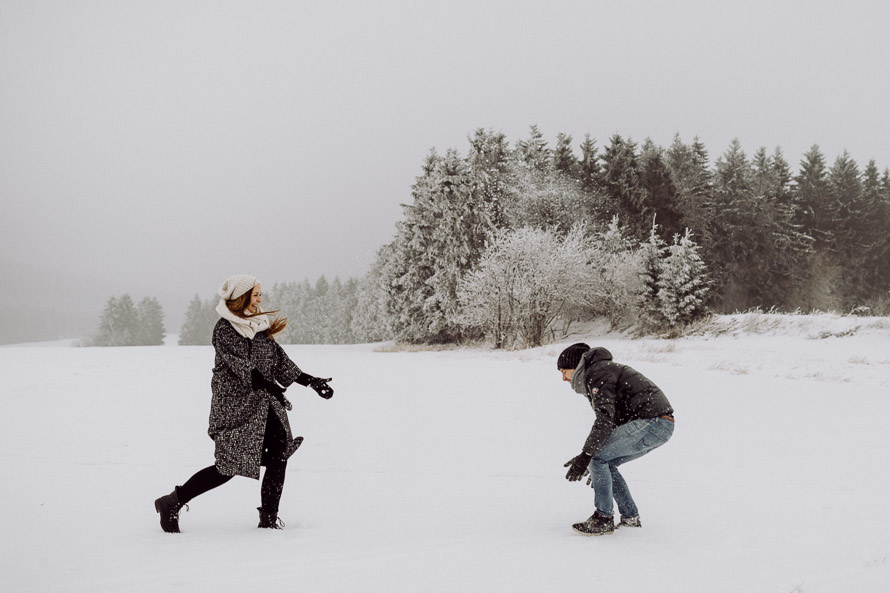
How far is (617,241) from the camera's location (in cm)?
3497

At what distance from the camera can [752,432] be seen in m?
8.34

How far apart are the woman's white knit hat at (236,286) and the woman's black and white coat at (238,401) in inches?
8.1

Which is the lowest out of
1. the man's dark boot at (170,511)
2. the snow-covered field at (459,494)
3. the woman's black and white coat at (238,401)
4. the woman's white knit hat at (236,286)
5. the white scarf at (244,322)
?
the snow-covered field at (459,494)

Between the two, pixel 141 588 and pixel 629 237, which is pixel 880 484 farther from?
pixel 629 237

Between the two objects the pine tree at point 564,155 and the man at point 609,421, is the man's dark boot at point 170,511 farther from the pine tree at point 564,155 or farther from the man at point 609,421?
the pine tree at point 564,155

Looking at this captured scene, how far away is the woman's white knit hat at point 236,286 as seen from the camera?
4.36 m

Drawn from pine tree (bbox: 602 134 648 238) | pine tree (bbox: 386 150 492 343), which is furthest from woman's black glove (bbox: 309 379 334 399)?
pine tree (bbox: 602 134 648 238)

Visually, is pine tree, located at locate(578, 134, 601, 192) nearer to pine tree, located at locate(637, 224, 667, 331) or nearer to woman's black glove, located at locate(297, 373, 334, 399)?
pine tree, located at locate(637, 224, 667, 331)

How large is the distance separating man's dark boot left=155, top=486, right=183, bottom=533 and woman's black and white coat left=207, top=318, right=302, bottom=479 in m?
0.46

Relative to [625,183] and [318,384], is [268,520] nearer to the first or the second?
[318,384]

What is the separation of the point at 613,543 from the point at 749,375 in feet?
34.2

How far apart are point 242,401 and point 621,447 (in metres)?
2.89

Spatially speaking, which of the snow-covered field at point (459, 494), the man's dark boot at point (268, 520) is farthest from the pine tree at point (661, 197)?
the man's dark boot at point (268, 520)

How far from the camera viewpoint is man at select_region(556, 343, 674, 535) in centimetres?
427
